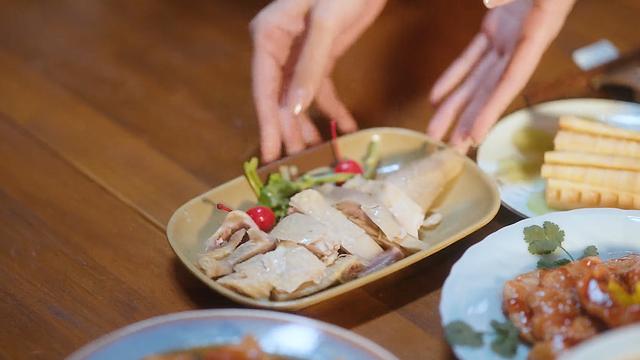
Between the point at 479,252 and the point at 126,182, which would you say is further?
the point at 126,182

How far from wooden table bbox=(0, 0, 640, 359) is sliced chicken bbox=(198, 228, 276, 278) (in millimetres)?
55

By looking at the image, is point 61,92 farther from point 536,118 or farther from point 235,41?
point 536,118

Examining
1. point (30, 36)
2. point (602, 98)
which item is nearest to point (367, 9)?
point (602, 98)

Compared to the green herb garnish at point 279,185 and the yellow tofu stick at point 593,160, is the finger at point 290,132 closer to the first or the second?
the green herb garnish at point 279,185

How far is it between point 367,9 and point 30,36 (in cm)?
84

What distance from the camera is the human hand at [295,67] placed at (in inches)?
65.1

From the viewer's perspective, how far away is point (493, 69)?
182 cm

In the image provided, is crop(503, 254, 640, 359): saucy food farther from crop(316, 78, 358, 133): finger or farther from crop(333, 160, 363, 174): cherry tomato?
crop(316, 78, 358, 133): finger

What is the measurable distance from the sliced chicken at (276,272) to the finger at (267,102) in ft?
1.12

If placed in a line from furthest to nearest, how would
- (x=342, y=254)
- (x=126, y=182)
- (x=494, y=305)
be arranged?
(x=126, y=182), (x=342, y=254), (x=494, y=305)

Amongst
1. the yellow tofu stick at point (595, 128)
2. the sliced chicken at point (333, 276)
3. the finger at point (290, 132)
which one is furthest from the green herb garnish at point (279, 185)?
the yellow tofu stick at point (595, 128)

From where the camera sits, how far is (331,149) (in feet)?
5.71

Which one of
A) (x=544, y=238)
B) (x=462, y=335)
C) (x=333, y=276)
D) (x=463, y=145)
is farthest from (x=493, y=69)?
(x=462, y=335)

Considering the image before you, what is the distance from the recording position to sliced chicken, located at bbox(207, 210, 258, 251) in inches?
58.1
